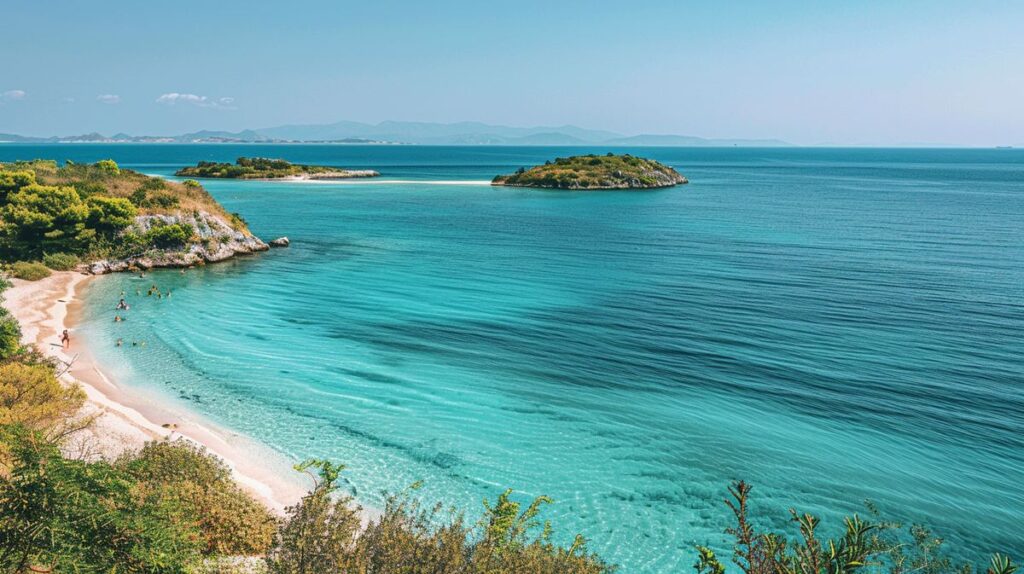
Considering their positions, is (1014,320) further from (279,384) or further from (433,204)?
(433,204)

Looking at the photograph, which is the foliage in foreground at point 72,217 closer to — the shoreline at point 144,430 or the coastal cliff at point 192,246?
the coastal cliff at point 192,246

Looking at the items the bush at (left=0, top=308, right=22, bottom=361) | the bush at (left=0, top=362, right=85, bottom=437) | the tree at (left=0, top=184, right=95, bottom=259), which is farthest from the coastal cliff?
the bush at (left=0, top=362, right=85, bottom=437)

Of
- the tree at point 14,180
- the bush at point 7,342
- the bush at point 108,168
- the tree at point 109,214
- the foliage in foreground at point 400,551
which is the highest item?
the bush at point 108,168

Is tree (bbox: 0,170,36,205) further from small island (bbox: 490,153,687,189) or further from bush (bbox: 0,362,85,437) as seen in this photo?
small island (bbox: 490,153,687,189)

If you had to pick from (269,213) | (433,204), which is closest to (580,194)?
(433,204)

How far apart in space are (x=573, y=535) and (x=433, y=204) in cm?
9748

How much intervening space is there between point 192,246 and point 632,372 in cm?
4967

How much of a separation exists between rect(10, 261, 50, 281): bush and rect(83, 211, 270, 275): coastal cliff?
3495 millimetres

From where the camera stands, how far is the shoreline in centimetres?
2127

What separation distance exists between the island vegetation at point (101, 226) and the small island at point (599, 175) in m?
95.5

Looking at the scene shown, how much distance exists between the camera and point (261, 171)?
168 m

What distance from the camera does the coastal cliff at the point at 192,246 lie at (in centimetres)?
5647

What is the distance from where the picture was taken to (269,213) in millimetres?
96188

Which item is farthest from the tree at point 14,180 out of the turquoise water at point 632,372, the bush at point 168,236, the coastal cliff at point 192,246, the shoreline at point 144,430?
the shoreline at point 144,430
